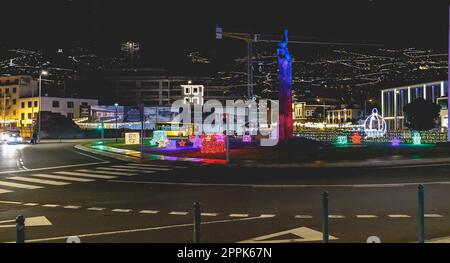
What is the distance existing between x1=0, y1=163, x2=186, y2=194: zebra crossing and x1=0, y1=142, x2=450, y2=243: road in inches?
1.7

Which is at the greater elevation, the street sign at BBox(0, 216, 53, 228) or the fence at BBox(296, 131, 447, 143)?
the fence at BBox(296, 131, 447, 143)

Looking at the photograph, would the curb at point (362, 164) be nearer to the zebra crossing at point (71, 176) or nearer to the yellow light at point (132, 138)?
the zebra crossing at point (71, 176)

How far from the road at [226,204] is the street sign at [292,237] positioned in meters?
0.02

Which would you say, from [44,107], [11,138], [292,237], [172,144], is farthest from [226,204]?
[44,107]

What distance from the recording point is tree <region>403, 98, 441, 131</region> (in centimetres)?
4978

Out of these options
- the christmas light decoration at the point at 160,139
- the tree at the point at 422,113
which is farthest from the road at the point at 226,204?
the tree at the point at 422,113

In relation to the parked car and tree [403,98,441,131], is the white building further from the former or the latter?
tree [403,98,441,131]

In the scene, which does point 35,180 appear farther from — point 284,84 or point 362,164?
point 284,84

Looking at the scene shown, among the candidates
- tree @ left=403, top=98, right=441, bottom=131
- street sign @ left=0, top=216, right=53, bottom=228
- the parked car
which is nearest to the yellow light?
the parked car

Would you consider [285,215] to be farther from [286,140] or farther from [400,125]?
[400,125]

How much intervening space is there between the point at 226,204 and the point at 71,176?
10712 mm

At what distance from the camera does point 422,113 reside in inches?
1971

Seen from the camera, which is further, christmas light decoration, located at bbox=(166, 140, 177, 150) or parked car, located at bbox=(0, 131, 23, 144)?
parked car, located at bbox=(0, 131, 23, 144)

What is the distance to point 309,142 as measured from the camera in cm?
3578
